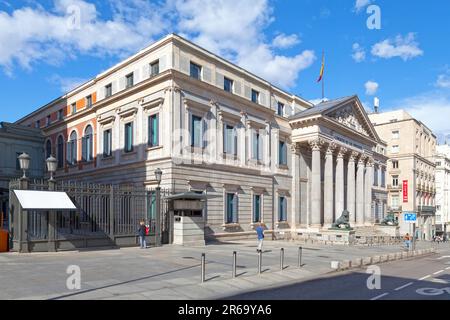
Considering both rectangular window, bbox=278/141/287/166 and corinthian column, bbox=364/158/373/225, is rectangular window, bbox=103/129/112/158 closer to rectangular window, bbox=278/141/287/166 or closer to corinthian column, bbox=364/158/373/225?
rectangular window, bbox=278/141/287/166

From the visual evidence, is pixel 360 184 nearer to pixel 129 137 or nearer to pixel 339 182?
pixel 339 182

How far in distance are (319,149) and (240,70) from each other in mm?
11817

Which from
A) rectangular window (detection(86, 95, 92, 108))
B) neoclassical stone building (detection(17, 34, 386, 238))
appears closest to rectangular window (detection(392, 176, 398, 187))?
neoclassical stone building (detection(17, 34, 386, 238))

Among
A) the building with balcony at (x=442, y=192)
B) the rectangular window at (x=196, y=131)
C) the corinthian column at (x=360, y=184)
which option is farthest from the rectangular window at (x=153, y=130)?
the building with balcony at (x=442, y=192)

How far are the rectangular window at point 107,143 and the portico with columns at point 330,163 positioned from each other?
1805cm

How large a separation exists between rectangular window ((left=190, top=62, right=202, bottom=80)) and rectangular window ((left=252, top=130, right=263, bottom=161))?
793 centimetres

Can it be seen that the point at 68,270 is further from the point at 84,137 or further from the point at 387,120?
the point at 387,120

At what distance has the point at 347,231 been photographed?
3481 cm

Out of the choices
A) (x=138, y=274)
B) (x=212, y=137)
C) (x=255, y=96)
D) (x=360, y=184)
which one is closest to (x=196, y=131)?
(x=212, y=137)

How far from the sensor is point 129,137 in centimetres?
Answer: 3331

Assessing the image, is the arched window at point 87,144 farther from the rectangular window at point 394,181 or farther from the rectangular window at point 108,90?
the rectangular window at point 394,181

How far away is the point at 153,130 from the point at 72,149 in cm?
1542

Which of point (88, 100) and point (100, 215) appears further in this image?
point (88, 100)
